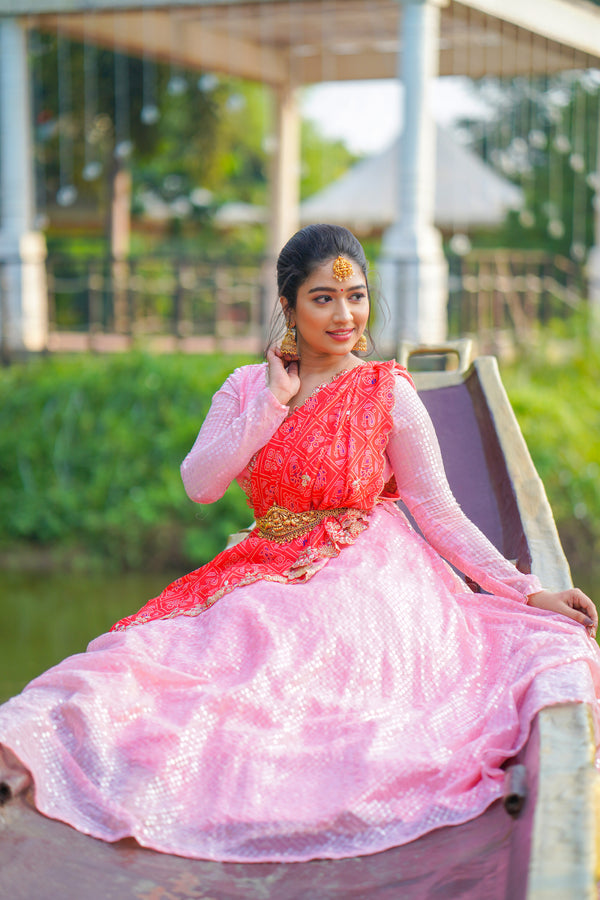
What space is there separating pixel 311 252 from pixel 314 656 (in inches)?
32.8

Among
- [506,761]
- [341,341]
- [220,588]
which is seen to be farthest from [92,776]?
[341,341]

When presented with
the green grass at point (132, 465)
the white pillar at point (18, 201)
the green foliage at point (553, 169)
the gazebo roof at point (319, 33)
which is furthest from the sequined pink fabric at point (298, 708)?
the green foliage at point (553, 169)

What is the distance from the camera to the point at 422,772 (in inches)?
80.4

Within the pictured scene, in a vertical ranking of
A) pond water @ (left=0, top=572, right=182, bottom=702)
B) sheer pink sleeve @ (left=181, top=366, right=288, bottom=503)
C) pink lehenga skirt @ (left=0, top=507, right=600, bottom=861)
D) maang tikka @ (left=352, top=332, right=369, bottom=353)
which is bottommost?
pond water @ (left=0, top=572, right=182, bottom=702)

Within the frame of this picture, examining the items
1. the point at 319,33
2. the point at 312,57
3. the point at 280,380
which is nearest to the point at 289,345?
the point at 280,380

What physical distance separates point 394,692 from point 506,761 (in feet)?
0.77

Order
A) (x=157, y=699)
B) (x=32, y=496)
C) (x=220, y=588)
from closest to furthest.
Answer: (x=157, y=699)
(x=220, y=588)
(x=32, y=496)

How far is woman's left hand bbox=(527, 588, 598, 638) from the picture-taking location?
8.06ft

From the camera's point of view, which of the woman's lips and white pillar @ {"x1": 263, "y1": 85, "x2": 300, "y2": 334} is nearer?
the woman's lips

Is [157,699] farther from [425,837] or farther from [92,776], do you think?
[425,837]

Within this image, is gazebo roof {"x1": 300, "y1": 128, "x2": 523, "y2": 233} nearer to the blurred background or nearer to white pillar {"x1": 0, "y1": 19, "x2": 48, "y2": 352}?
the blurred background

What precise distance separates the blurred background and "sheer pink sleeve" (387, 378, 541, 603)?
3.24 m

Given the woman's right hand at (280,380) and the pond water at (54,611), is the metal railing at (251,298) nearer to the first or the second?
the pond water at (54,611)

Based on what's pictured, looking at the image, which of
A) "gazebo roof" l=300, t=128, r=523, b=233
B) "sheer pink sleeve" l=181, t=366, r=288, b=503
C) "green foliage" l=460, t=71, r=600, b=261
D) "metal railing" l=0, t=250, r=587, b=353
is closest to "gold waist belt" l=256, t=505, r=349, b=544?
"sheer pink sleeve" l=181, t=366, r=288, b=503
